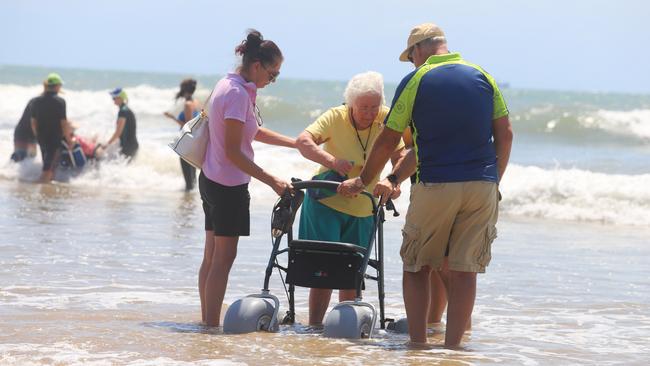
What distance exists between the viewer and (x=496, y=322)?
7363 millimetres

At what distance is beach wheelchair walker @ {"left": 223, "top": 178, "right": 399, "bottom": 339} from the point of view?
6.13 metres

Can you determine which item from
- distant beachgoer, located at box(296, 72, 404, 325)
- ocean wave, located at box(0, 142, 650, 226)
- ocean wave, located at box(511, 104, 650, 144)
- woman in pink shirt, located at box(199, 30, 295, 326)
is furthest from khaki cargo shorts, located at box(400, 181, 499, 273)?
ocean wave, located at box(511, 104, 650, 144)

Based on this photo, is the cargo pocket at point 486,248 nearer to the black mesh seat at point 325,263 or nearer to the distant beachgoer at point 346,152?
the black mesh seat at point 325,263

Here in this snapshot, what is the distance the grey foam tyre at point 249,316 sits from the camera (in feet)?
20.3

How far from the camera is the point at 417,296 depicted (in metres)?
5.94

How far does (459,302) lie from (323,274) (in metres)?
0.85

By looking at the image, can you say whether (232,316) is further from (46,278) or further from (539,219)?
(539,219)

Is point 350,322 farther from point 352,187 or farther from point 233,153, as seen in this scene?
point 233,153

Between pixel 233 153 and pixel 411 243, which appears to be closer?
pixel 411 243

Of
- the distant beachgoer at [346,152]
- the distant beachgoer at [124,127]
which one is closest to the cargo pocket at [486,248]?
the distant beachgoer at [346,152]

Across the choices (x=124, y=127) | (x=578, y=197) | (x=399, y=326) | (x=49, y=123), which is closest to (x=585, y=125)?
(x=578, y=197)

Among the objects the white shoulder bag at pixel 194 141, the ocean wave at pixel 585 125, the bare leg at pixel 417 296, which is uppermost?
the ocean wave at pixel 585 125

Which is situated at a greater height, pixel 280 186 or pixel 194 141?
pixel 194 141

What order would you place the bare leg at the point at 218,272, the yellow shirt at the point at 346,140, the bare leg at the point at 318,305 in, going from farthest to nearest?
the bare leg at the point at 318,305
the yellow shirt at the point at 346,140
the bare leg at the point at 218,272
